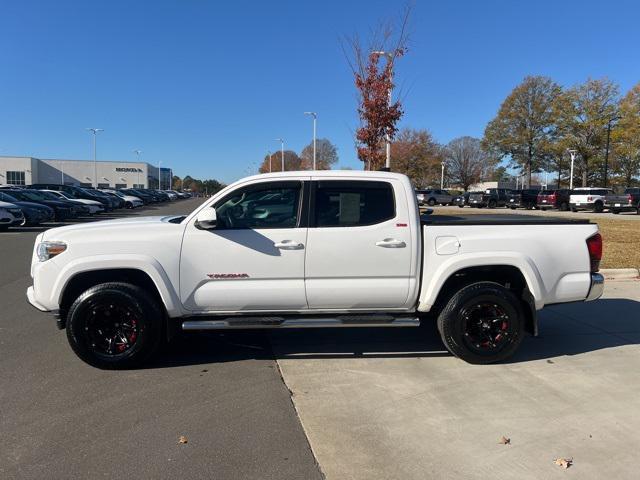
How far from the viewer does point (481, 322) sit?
5.19 metres

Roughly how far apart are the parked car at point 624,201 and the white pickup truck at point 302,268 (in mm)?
32674

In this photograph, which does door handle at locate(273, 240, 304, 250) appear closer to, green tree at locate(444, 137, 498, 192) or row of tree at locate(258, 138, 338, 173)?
row of tree at locate(258, 138, 338, 173)

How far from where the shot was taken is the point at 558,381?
4.79 m

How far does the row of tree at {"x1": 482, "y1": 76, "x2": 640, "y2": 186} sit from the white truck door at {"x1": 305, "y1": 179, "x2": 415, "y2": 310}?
183 feet

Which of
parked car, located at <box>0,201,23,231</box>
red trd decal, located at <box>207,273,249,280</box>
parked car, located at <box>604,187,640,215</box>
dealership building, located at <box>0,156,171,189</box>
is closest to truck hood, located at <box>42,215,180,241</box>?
red trd decal, located at <box>207,273,249,280</box>

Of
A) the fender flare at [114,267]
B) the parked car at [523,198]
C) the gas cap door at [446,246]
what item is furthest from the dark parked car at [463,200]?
the fender flare at [114,267]

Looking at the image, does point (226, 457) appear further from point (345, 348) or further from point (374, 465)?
point (345, 348)

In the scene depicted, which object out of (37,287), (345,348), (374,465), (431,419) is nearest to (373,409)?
(431,419)

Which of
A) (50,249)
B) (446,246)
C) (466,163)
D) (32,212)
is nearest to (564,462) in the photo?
(446,246)

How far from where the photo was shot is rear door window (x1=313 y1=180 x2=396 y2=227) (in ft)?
16.5

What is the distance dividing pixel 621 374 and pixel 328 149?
2953 inches

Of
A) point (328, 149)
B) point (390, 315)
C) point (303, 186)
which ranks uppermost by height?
point (328, 149)

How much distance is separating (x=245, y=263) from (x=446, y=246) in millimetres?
1928

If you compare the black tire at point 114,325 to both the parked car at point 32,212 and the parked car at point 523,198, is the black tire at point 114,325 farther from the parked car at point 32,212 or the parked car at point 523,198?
the parked car at point 523,198
